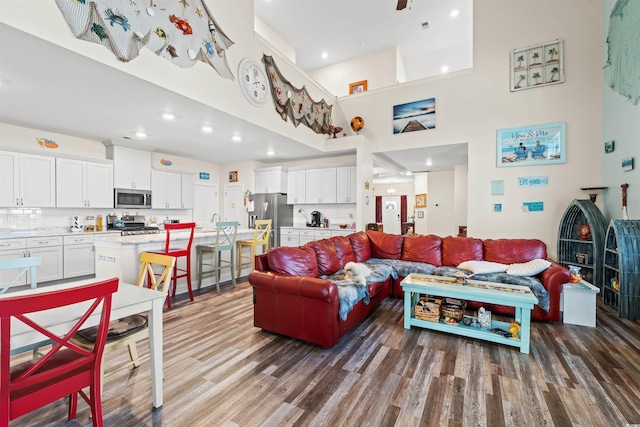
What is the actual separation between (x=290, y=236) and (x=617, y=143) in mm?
6029

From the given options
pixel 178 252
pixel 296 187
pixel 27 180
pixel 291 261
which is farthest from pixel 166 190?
pixel 291 261

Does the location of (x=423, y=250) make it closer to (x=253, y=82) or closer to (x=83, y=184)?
(x=253, y=82)

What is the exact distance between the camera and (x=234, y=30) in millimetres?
3873

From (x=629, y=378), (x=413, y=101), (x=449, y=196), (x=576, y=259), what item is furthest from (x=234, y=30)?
(x=449, y=196)

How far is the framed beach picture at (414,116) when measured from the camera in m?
5.59

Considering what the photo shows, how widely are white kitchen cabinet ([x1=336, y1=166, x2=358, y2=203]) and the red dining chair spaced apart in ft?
17.7

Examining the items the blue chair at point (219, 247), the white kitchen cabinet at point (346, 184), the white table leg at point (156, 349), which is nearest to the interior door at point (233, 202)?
the white kitchen cabinet at point (346, 184)

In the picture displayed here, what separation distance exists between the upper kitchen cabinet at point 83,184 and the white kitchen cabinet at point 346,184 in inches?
185

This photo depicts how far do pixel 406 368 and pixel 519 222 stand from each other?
159 inches

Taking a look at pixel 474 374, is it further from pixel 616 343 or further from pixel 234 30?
pixel 234 30

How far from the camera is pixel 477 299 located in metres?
2.68

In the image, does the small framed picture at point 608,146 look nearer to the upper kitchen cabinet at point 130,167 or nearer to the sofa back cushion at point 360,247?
the sofa back cushion at point 360,247

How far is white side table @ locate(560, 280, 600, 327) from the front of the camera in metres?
3.01

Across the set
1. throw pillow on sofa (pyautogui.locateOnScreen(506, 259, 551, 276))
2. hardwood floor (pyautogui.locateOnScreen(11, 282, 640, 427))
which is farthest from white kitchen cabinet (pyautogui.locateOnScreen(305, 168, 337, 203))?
hardwood floor (pyautogui.locateOnScreen(11, 282, 640, 427))
